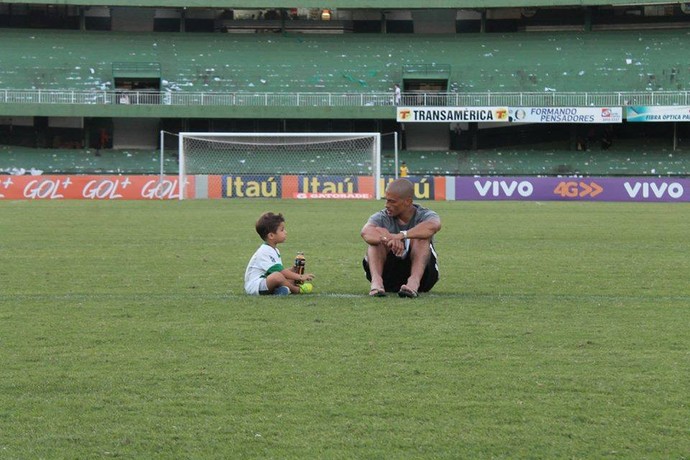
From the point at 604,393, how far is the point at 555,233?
50.2ft

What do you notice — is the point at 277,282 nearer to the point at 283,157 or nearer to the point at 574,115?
the point at 283,157

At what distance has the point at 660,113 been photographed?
46.9m

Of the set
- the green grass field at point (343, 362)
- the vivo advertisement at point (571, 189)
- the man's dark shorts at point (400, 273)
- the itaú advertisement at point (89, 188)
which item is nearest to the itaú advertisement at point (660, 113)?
the vivo advertisement at point (571, 189)

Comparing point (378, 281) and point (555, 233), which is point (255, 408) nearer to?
point (378, 281)

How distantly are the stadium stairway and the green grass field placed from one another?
37.5 m

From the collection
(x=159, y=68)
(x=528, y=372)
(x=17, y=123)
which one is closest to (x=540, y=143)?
(x=159, y=68)

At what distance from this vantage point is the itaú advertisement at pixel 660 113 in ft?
153

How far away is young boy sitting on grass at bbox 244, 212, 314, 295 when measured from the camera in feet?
32.6

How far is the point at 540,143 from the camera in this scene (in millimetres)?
50656

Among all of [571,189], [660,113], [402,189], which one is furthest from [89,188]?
[402,189]

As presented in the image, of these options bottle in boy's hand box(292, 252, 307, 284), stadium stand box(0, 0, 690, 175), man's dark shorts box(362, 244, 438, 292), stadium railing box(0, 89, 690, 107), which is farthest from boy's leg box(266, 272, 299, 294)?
stadium railing box(0, 89, 690, 107)

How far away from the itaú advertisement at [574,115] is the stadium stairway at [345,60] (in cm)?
318

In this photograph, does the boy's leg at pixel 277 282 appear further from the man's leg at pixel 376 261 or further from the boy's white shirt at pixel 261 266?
the man's leg at pixel 376 261

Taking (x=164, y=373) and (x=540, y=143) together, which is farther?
(x=540, y=143)
